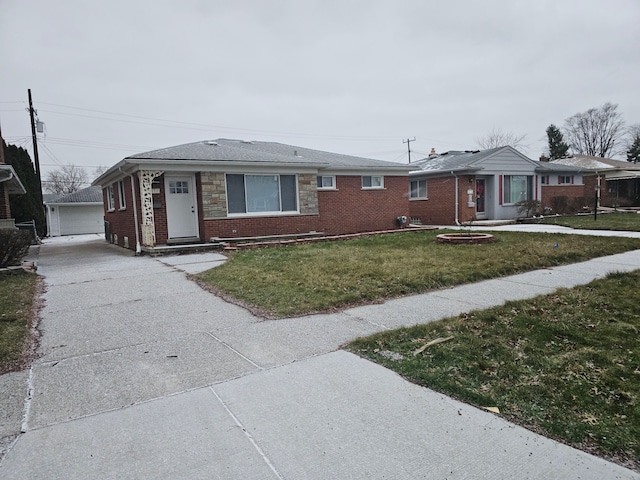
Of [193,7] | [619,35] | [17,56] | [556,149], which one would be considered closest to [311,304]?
[193,7]

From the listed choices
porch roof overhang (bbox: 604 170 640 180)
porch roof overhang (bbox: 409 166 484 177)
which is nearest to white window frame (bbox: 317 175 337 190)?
porch roof overhang (bbox: 409 166 484 177)

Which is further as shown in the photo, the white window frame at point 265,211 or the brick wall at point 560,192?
the brick wall at point 560,192

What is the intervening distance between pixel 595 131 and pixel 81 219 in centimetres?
6232

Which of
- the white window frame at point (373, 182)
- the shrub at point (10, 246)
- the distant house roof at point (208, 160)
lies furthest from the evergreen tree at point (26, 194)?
the white window frame at point (373, 182)

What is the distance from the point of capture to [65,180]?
5781 centimetres

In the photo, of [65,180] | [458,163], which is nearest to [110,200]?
[458,163]

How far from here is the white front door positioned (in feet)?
41.9

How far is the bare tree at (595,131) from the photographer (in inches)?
2093

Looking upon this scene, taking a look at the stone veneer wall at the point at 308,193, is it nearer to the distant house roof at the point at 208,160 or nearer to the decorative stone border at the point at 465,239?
the distant house roof at the point at 208,160

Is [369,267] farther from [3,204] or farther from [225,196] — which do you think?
[3,204]

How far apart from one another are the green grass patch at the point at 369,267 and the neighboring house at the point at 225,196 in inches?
85.7

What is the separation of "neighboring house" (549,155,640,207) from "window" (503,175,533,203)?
222 inches

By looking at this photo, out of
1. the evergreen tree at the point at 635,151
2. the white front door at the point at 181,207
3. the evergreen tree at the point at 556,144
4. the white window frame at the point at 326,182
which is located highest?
the evergreen tree at the point at 556,144

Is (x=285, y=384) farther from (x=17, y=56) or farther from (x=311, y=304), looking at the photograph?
(x=17, y=56)
